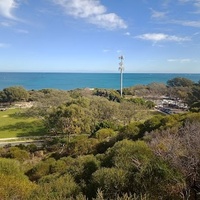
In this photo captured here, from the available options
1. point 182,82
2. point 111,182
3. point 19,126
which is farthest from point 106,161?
point 182,82

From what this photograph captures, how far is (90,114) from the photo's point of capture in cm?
3912

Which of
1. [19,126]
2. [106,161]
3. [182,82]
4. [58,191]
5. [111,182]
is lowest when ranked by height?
[19,126]

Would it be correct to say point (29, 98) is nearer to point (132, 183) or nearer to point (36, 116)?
point (36, 116)

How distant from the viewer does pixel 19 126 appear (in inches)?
1779

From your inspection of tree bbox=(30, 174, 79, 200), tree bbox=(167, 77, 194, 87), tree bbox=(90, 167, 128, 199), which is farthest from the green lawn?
tree bbox=(167, 77, 194, 87)

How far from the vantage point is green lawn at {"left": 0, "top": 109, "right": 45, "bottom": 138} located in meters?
40.7

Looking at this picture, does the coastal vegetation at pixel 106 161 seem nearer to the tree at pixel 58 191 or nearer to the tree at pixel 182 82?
the tree at pixel 58 191

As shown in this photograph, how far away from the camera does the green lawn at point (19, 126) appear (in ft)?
133

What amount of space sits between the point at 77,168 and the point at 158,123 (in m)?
13.6

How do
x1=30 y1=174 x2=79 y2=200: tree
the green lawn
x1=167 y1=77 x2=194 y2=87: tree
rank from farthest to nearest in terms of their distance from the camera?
1. x1=167 y1=77 x2=194 y2=87: tree
2. the green lawn
3. x1=30 y1=174 x2=79 y2=200: tree

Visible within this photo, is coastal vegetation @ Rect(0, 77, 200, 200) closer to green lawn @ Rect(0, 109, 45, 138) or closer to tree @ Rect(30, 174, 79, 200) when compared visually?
tree @ Rect(30, 174, 79, 200)

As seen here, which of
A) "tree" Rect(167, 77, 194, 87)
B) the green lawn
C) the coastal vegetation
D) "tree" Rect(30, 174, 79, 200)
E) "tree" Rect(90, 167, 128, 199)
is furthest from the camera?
"tree" Rect(167, 77, 194, 87)

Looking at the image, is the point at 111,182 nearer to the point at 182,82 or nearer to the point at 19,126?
the point at 19,126

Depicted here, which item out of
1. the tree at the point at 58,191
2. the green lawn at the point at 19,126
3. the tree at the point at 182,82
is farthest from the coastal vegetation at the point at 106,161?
the tree at the point at 182,82
